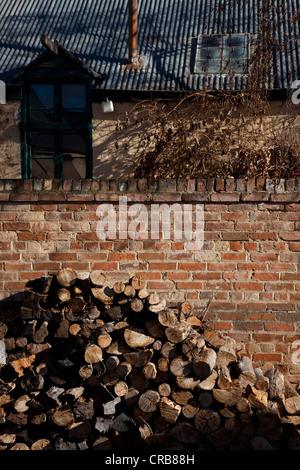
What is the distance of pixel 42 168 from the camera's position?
771 centimetres

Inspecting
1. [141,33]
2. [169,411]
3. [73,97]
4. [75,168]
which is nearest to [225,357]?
[169,411]

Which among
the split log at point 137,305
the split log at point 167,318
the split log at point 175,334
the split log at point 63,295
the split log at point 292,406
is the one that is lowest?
the split log at point 292,406

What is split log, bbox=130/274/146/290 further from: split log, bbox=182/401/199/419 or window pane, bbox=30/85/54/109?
window pane, bbox=30/85/54/109

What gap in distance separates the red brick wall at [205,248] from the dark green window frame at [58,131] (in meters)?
3.70

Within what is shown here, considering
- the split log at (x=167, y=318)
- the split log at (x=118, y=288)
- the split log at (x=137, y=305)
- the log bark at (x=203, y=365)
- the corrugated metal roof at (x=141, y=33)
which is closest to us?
the log bark at (x=203, y=365)

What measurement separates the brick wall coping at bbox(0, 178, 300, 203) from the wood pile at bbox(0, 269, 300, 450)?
0.92 m

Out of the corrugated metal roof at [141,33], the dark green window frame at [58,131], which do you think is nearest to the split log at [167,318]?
the dark green window frame at [58,131]

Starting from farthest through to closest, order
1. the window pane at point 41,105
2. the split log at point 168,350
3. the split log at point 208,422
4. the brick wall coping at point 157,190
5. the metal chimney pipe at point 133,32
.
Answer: the metal chimney pipe at point 133,32, the window pane at point 41,105, the brick wall coping at point 157,190, the split log at point 168,350, the split log at point 208,422

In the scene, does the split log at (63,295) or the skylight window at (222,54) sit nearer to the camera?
the split log at (63,295)

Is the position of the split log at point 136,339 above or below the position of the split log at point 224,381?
above

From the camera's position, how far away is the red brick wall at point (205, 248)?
12.5 feet

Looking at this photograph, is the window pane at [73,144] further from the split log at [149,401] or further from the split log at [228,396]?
the split log at [228,396]

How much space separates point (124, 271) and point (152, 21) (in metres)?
6.49
